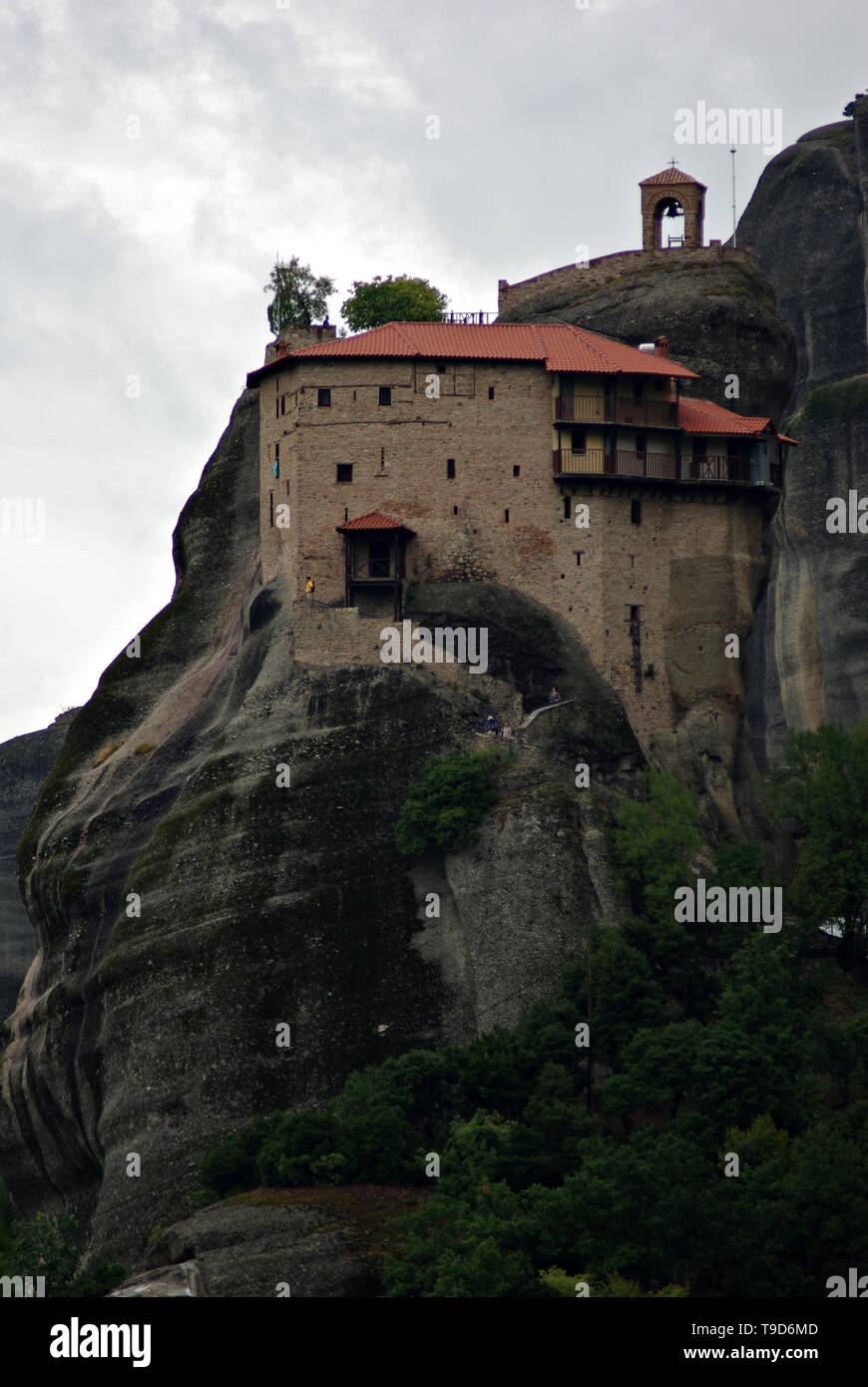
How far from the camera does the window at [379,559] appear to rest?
10688 centimetres

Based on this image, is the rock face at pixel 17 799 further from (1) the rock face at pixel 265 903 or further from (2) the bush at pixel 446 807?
(2) the bush at pixel 446 807

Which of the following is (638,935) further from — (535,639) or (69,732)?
(69,732)

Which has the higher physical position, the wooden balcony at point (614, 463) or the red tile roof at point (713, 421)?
the red tile roof at point (713, 421)

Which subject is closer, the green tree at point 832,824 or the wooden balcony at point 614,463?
the green tree at point 832,824

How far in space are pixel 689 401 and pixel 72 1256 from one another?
145 ft

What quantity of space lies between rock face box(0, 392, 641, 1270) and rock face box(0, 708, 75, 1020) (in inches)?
1407

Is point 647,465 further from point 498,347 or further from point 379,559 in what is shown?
point 379,559

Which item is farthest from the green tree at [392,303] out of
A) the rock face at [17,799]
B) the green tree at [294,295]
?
the rock face at [17,799]

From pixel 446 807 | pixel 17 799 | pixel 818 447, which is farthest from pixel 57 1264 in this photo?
pixel 17 799

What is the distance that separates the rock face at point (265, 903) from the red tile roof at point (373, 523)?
2.64 m

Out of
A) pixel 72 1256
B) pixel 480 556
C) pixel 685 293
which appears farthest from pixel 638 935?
pixel 685 293

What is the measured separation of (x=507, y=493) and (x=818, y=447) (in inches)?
1208

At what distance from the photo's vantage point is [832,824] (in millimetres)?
104875

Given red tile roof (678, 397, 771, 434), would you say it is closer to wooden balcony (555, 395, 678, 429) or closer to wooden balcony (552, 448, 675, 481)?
wooden balcony (555, 395, 678, 429)
